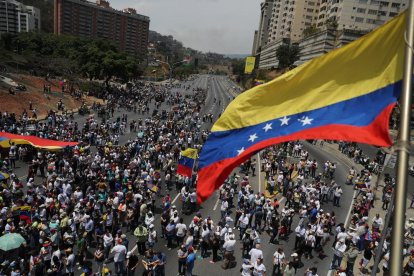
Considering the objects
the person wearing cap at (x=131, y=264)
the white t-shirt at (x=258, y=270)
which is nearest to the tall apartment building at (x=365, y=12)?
the white t-shirt at (x=258, y=270)

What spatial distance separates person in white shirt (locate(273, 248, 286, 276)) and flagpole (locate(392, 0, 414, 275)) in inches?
418

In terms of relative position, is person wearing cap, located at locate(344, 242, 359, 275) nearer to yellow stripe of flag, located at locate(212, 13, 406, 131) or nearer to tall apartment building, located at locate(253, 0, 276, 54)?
yellow stripe of flag, located at locate(212, 13, 406, 131)

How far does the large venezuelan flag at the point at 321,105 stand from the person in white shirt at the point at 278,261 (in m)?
7.82

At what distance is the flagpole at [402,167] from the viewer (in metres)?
3.13

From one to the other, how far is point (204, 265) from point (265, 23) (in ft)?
608

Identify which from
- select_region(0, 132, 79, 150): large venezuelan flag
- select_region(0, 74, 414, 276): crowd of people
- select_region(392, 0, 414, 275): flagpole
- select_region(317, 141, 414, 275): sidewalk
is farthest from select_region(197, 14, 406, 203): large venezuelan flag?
select_region(0, 132, 79, 150): large venezuelan flag

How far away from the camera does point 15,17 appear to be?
154m

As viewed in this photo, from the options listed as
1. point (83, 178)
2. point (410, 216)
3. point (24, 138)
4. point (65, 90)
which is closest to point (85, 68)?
point (65, 90)

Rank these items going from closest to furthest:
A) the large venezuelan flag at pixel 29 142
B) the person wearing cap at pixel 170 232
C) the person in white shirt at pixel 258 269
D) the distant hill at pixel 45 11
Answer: the person in white shirt at pixel 258 269 < the person wearing cap at pixel 170 232 < the large venezuelan flag at pixel 29 142 < the distant hill at pixel 45 11

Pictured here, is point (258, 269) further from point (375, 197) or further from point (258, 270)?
point (375, 197)

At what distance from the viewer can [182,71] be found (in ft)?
525

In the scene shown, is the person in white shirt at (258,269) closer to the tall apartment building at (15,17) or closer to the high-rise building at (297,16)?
the high-rise building at (297,16)

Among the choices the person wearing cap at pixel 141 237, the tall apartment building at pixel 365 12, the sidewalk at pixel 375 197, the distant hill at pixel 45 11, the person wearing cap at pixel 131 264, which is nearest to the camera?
the person wearing cap at pixel 131 264

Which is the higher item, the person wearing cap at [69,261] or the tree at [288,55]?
the tree at [288,55]
